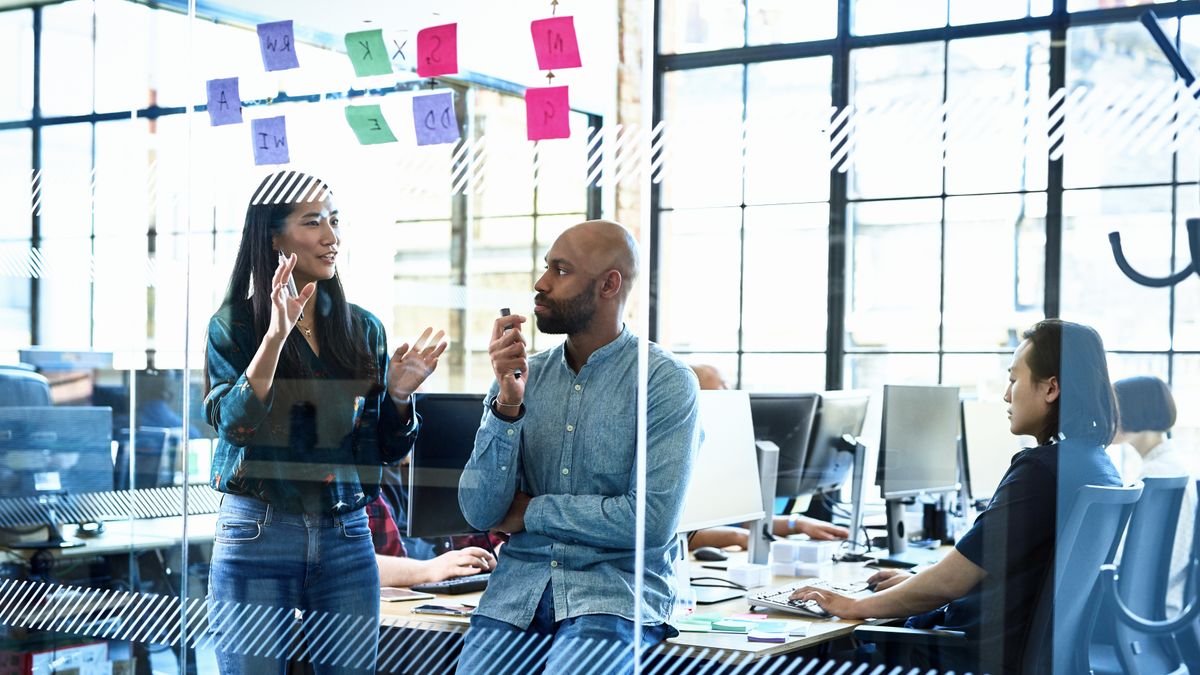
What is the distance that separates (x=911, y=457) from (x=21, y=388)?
265 centimetres

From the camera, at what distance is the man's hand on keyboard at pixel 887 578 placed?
2752mm

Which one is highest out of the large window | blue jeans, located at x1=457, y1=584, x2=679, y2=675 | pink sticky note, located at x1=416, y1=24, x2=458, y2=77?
pink sticky note, located at x1=416, y1=24, x2=458, y2=77

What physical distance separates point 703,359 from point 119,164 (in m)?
1.90

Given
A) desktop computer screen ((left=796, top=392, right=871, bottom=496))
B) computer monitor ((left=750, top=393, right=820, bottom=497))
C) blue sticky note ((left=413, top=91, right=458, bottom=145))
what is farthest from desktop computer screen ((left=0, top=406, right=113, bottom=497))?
desktop computer screen ((left=796, top=392, right=871, bottom=496))

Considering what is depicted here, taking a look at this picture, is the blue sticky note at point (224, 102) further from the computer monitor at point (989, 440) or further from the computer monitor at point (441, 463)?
the computer monitor at point (989, 440)

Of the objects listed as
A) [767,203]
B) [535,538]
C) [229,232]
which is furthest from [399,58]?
[535,538]

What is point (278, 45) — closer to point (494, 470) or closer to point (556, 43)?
point (556, 43)

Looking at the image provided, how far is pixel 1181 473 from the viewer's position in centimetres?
229

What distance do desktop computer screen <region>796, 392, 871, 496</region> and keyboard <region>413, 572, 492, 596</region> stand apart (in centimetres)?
90

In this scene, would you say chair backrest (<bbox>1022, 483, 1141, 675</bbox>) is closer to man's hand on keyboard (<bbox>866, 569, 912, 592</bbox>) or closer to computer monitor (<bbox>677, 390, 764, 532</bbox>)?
man's hand on keyboard (<bbox>866, 569, 912, 592</bbox>)

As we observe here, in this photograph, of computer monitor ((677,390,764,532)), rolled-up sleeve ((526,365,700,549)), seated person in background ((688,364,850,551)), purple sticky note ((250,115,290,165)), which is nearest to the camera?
rolled-up sleeve ((526,365,700,549))

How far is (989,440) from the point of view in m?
2.68

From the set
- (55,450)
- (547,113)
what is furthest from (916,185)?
(55,450)

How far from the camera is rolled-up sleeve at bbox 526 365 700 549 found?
249cm
